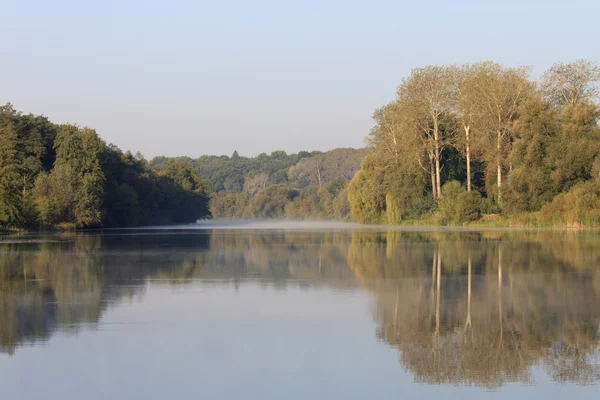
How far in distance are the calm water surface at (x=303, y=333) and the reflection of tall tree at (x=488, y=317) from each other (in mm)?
26

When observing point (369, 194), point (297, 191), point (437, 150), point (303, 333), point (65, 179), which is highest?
point (437, 150)

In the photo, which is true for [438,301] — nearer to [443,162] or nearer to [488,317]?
[488,317]

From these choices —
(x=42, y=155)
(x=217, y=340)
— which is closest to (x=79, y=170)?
(x=42, y=155)

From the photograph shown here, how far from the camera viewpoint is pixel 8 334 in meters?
9.43

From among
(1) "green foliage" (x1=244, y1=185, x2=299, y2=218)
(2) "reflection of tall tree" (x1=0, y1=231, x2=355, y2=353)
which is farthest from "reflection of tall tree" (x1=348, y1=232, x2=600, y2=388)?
(1) "green foliage" (x1=244, y1=185, x2=299, y2=218)

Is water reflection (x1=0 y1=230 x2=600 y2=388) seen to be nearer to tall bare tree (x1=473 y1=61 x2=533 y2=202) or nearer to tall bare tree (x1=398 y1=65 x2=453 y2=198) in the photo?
tall bare tree (x1=473 y1=61 x2=533 y2=202)

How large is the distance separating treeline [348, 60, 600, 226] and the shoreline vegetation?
0.28 ft

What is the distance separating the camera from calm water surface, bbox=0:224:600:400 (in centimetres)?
696

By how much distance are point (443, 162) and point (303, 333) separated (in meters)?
57.7

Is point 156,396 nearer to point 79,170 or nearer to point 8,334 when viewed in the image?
point 8,334

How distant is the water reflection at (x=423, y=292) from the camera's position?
314 inches

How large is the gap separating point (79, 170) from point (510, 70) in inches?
1423

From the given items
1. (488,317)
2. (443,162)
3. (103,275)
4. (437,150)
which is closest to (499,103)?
(437,150)

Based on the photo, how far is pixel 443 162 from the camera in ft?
217
